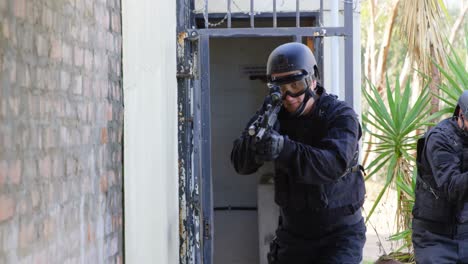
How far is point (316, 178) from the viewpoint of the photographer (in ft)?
14.4

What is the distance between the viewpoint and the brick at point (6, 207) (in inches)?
102

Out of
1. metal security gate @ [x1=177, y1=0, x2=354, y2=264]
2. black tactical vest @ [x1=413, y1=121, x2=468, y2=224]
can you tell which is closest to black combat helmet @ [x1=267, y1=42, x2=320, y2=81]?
metal security gate @ [x1=177, y1=0, x2=354, y2=264]

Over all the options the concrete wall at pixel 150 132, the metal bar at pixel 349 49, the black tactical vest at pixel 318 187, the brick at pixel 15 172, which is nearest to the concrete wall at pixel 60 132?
the brick at pixel 15 172

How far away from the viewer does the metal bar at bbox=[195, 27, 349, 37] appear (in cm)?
554

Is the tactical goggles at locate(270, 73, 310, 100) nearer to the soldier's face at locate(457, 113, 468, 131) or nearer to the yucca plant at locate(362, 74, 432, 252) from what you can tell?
the soldier's face at locate(457, 113, 468, 131)

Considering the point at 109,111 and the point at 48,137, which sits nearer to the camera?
the point at 48,137

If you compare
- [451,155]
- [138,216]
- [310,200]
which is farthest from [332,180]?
[451,155]

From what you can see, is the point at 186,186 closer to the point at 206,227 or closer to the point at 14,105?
the point at 206,227

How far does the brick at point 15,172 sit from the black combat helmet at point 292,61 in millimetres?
2190

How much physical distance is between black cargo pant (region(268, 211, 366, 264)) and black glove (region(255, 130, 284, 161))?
65 centimetres

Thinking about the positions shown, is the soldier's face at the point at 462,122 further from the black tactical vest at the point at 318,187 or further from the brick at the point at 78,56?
the brick at the point at 78,56

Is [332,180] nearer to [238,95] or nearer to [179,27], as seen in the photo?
[179,27]

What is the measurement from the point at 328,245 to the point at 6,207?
2424mm

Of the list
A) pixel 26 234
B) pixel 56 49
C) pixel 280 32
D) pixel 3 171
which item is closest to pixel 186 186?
pixel 280 32
